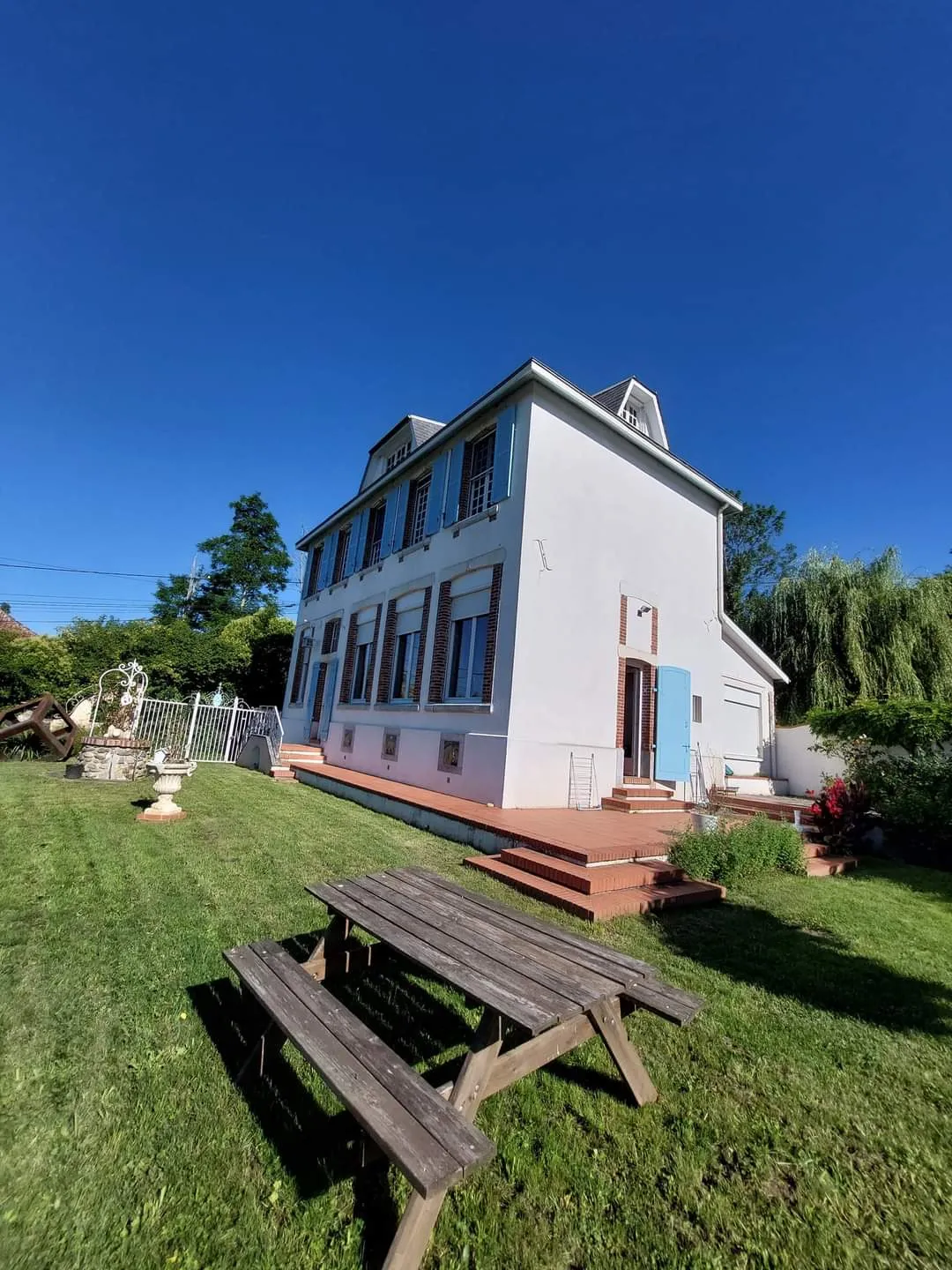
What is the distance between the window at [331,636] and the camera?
15956mm

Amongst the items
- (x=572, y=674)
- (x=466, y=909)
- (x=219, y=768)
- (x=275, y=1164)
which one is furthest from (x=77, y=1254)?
(x=219, y=768)

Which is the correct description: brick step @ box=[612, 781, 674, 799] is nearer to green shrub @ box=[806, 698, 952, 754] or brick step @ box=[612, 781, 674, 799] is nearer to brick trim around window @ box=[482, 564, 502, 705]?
brick trim around window @ box=[482, 564, 502, 705]

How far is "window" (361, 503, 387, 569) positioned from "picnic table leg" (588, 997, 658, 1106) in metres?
13.6

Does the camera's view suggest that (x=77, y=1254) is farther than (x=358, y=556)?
No

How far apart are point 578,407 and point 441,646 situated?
218 inches

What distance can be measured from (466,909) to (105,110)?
45.8 feet

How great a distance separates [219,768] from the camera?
13203 millimetres

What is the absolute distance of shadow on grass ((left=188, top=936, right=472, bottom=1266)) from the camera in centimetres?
183

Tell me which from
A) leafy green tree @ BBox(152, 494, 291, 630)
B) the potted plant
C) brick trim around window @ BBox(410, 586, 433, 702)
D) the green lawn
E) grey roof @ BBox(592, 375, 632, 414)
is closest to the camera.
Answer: the green lawn

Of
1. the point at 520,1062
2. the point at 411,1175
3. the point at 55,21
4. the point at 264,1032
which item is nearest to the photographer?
the point at 411,1175

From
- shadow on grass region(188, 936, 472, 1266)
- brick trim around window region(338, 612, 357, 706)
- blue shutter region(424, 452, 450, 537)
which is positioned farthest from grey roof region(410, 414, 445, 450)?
shadow on grass region(188, 936, 472, 1266)

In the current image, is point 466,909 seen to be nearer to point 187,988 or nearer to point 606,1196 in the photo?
point 606,1196

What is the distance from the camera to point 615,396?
12.2m

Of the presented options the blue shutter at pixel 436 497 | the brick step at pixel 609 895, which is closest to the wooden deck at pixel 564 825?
the brick step at pixel 609 895
